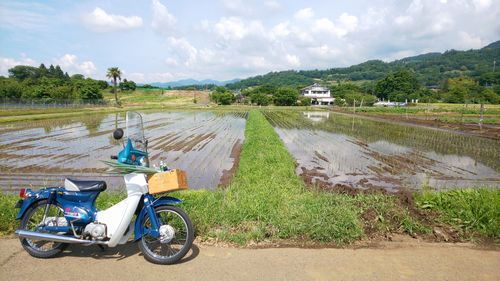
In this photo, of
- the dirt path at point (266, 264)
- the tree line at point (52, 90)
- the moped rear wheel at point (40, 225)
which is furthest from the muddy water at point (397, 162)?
the tree line at point (52, 90)

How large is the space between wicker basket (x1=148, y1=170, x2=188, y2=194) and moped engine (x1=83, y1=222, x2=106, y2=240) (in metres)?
0.74

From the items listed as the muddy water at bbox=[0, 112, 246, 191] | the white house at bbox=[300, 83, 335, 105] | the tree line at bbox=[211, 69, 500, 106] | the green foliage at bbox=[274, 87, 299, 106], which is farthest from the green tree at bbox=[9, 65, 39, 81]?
the muddy water at bbox=[0, 112, 246, 191]

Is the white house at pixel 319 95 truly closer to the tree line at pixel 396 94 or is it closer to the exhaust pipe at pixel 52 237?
the tree line at pixel 396 94

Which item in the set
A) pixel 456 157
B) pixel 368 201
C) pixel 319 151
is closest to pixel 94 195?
pixel 368 201

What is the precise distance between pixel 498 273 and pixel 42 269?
5.15 meters

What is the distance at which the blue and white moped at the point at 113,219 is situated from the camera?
12.5 feet

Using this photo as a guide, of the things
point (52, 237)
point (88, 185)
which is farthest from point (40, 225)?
point (88, 185)

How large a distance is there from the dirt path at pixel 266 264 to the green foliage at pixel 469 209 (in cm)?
62

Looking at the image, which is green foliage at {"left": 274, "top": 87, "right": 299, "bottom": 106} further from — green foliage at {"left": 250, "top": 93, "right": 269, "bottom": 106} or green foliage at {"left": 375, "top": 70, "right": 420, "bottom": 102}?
green foliage at {"left": 375, "top": 70, "right": 420, "bottom": 102}

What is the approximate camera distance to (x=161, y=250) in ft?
13.1

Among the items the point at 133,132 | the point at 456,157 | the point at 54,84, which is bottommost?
the point at 456,157

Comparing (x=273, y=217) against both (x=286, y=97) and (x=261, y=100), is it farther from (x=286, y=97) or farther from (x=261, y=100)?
(x=261, y=100)

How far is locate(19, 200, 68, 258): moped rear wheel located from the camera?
3872 mm

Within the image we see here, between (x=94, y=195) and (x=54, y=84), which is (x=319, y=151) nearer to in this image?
(x=94, y=195)
